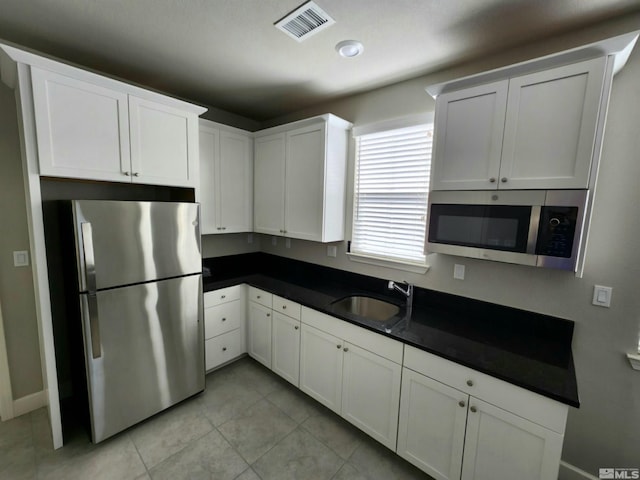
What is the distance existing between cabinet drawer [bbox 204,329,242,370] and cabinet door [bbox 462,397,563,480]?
2067 mm

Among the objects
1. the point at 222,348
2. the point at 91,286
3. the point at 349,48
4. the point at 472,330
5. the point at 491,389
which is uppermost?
the point at 349,48

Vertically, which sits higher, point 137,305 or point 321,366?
point 137,305

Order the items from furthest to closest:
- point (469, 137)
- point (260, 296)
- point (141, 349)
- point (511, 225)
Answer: point (260, 296), point (141, 349), point (469, 137), point (511, 225)

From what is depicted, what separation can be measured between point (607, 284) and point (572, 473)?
45.4 inches

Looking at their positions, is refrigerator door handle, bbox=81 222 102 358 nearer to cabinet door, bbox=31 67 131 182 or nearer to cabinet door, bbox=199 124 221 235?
cabinet door, bbox=31 67 131 182

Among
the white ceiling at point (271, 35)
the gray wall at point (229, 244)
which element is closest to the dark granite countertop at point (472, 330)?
the gray wall at point (229, 244)

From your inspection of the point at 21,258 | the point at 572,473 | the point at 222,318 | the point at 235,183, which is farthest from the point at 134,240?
the point at 572,473

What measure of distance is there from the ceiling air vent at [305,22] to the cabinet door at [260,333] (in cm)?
211

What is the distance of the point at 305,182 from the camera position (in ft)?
8.17

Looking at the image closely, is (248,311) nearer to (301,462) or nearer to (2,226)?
(301,462)

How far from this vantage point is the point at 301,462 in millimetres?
1766

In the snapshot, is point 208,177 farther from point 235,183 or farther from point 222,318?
point 222,318

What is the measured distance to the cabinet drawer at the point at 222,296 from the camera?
2463mm

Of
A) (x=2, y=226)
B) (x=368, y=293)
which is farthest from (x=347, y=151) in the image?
(x=2, y=226)
